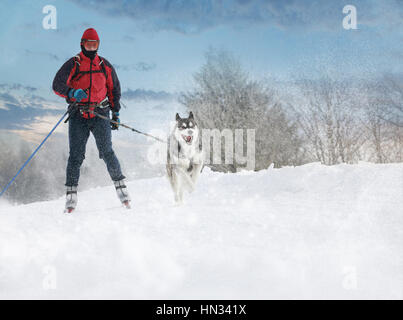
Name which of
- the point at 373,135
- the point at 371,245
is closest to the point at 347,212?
the point at 371,245

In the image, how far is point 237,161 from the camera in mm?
14109

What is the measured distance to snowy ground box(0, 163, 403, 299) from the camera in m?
2.19

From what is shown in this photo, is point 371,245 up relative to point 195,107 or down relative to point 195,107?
down

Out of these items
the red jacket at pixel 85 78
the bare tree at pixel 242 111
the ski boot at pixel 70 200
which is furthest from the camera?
the bare tree at pixel 242 111

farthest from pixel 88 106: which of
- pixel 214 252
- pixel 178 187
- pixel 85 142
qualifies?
pixel 214 252

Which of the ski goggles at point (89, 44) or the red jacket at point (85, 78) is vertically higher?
the ski goggles at point (89, 44)

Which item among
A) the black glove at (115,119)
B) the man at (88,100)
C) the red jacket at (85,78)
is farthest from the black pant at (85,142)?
the black glove at (115,119)

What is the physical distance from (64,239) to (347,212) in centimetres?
320

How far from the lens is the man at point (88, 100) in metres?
4.72

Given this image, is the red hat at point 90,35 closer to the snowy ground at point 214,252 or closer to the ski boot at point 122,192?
the ski boot at point 122,192

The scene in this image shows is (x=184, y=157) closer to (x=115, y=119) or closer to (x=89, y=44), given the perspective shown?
(x=115, y=119)

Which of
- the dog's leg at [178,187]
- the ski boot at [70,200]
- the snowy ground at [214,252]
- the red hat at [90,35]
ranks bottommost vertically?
the snowy ground at [214,252]

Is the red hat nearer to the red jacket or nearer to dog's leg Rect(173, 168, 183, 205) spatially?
the red jacket
